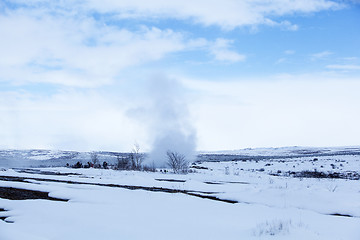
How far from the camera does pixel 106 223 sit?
6.39 m

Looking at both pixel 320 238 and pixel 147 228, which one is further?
pixel 147 228

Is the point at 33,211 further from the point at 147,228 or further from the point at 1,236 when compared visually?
the point at 147,228

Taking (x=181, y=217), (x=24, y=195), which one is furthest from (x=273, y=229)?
(x=24, y=195)

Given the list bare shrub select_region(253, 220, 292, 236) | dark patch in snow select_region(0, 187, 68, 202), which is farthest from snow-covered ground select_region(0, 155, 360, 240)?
dark patch in snow select_region(0, 187, 68, 202)

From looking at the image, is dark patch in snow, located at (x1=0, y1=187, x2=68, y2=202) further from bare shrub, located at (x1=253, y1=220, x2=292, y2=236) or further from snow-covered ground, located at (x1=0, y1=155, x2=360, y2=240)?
bare shrub, located at (x1=253, y1=220, x2=292, y2=236)

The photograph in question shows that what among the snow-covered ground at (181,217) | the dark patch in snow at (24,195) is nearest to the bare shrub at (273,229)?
the snow-covered ground at (181,217)

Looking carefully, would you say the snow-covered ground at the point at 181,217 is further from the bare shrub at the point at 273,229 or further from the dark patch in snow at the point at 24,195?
the dark patch in snow at the point at 24,195

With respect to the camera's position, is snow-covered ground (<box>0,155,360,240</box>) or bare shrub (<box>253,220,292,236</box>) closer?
bare shrub (<box>253,220,292,236</box>)

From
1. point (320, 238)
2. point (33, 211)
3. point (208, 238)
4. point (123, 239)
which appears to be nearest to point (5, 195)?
point (33, 211)

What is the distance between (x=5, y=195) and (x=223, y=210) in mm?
6503

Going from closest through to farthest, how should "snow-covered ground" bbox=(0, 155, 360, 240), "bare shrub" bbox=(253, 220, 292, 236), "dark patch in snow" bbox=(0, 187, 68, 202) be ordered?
"bare shrub" bbox=(253, 220, 292, 236), "snow-covered ground" bbox=(0, 155, 360, 240), "dark patch in snow" bbox=(0, 187, 68, 202)

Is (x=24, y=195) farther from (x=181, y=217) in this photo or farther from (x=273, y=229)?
(x=273, y=229)

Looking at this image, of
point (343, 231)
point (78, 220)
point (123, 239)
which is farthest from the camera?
point (78, 220)

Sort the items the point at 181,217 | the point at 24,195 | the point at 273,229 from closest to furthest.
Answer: the point at 273,229 < the point at 181,217 < the point at 24,195
